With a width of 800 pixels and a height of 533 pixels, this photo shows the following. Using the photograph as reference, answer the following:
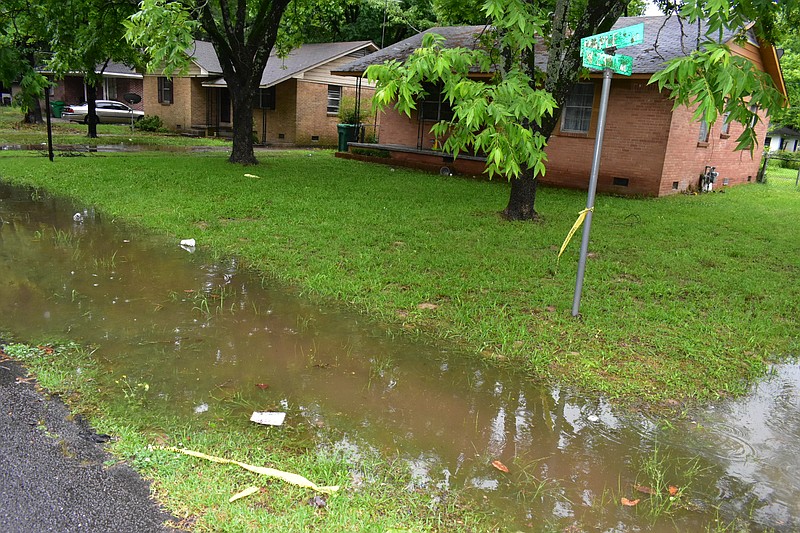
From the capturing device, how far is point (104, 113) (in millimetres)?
33844

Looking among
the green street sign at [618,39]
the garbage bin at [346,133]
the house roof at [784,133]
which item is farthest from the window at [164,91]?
the house roof at [784,133]

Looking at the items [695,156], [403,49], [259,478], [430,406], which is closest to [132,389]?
[259,478]

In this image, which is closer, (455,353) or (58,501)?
(58,501)

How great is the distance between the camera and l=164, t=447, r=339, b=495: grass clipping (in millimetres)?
3324

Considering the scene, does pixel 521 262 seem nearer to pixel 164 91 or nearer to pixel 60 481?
pixel 60 481

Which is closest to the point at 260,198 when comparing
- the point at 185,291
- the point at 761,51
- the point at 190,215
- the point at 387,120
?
the point at 190,215

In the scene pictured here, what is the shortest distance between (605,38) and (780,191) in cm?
1707

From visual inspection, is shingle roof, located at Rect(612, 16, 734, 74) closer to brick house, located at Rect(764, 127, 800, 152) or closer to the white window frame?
the white window frame

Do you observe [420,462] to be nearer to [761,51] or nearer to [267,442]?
[267,442]

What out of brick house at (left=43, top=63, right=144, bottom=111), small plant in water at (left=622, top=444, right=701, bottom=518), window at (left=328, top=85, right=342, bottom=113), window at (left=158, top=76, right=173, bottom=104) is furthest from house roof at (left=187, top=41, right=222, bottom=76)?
small plant in water at (left=622, top=444, right=701, bottom=518)

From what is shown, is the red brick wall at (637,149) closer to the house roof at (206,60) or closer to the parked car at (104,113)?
the house roof at (206,60)

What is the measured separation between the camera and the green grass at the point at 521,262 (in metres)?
5.45

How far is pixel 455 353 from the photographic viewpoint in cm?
539

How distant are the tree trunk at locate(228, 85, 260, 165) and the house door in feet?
47.8
